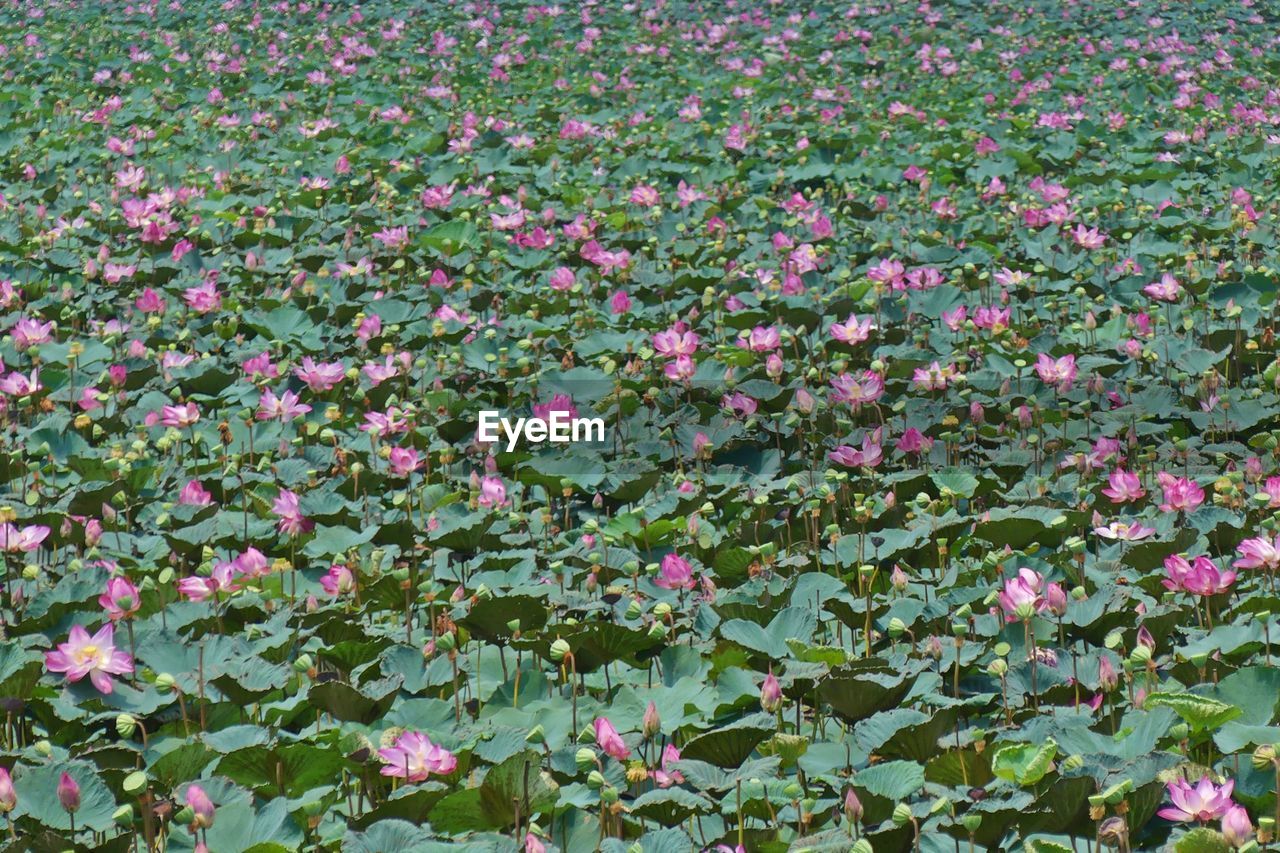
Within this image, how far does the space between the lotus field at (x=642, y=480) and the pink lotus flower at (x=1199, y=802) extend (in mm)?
12

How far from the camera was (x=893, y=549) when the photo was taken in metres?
3.69

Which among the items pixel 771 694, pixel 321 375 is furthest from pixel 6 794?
pixel 321 375

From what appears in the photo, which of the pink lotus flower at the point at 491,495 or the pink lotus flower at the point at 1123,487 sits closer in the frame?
the pink lotus flower at the point at 1123,487

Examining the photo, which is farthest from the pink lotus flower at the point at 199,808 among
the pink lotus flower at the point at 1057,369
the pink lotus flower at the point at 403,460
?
the pink lotus flower at the point at 1057,369

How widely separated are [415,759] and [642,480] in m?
1.63

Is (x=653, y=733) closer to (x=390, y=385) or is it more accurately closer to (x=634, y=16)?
(x=390, y=385)

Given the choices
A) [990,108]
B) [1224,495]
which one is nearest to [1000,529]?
[1224,495]

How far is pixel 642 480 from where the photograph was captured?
4059 mm

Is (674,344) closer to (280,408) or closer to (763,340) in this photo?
(763,340)

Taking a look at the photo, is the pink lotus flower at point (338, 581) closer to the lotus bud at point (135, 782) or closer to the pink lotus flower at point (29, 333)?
the lotus bud at point (135, 782)

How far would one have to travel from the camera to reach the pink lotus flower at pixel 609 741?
259 cm

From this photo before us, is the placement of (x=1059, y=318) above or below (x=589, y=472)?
below

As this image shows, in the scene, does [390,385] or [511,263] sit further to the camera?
[511,263]

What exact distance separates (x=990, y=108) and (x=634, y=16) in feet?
15.3
